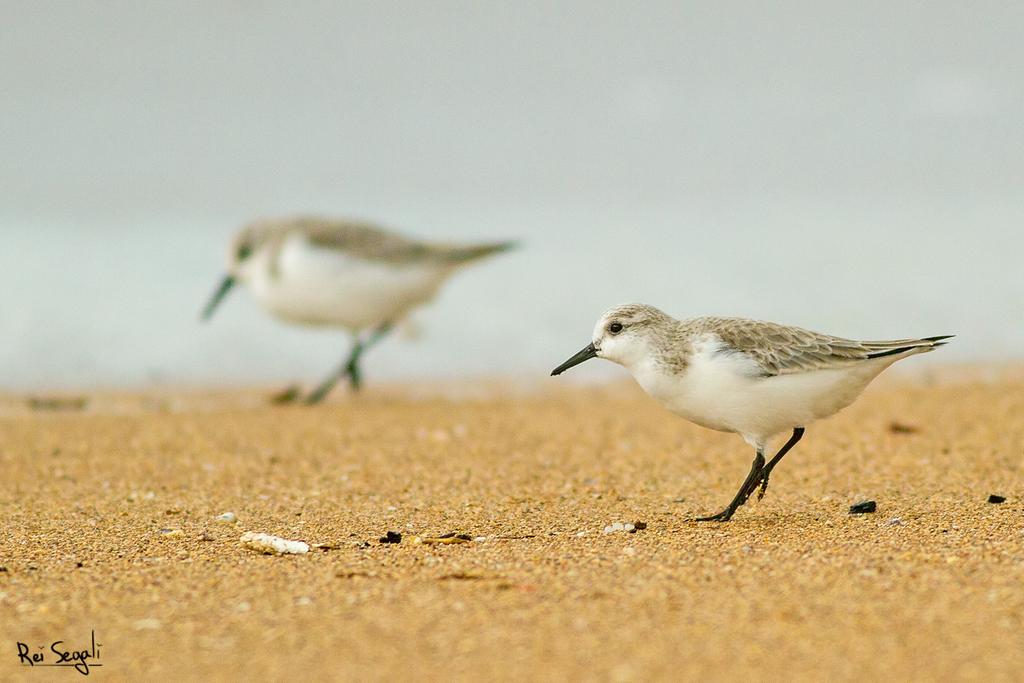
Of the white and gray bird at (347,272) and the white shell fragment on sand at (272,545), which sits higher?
the white and gray bird at (347,272)

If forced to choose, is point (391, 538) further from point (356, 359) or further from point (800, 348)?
point (356, 359)

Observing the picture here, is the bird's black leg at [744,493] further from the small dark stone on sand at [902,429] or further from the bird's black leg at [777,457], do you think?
the small dark stone on sand at [902,429]

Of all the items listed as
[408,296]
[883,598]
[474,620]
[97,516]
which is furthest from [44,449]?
[883,598]

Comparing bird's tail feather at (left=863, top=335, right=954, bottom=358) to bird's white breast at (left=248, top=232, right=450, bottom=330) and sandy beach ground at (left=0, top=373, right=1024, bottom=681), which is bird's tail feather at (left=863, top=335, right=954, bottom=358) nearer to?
sandy beach ground at (left=0, top=373, right=1024, bottom=681)

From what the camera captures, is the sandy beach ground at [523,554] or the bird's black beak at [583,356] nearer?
the sandy beach ground at [523,554]

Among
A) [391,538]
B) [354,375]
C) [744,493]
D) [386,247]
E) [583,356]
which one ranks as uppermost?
[386,247]

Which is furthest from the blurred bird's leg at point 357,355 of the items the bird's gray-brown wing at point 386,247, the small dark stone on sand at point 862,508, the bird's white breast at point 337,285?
the small dark stone on sand at point 862,508

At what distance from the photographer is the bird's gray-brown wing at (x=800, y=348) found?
14.4 feet

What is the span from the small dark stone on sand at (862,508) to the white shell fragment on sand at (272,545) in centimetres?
200

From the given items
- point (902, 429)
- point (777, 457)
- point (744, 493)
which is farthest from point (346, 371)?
point (744, 493)

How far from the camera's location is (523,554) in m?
3.83

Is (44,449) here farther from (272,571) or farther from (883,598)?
(883,598)

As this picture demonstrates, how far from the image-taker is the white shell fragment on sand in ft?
13.0

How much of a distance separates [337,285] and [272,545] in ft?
18.2
